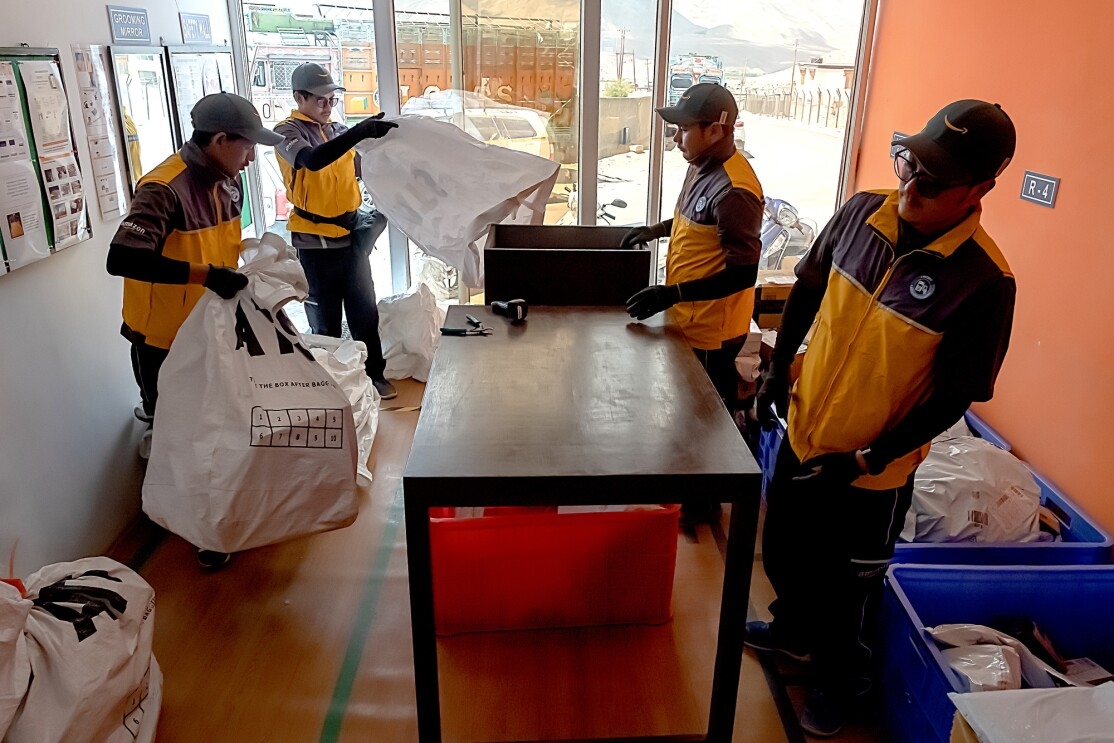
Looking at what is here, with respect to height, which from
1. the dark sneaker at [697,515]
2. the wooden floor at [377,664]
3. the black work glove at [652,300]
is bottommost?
the wooden floor at [377,664]

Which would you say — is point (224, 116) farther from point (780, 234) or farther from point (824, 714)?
point (780, 234)

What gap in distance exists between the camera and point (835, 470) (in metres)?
1.60

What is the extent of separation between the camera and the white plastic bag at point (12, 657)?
1371mm

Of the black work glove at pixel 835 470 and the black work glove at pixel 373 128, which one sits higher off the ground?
the black work glove at pixel 373 128

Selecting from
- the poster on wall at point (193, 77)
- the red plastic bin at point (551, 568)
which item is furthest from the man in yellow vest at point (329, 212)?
the red plastic bin at point (551, 568)

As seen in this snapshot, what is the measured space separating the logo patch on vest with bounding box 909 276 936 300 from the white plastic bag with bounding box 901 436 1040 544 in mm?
896

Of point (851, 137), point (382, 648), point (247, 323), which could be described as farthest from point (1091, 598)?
point (851, 137)

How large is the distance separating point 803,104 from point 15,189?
3.42 m

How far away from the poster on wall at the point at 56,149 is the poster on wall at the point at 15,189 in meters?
0.05

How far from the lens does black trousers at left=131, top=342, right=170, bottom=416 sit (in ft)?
7.54

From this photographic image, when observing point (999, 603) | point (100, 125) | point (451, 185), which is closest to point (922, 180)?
point (999, 603)

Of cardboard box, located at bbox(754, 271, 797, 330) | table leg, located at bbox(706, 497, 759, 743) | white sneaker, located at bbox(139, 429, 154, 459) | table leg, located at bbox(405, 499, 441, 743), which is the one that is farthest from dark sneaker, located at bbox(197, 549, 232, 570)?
cardboard box, located at bbox(754, 271, 797, 330)

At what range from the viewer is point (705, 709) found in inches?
76.4

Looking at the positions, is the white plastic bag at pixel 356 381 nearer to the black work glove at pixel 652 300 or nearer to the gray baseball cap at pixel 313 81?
the gray baseball cap at pixel 313 81
